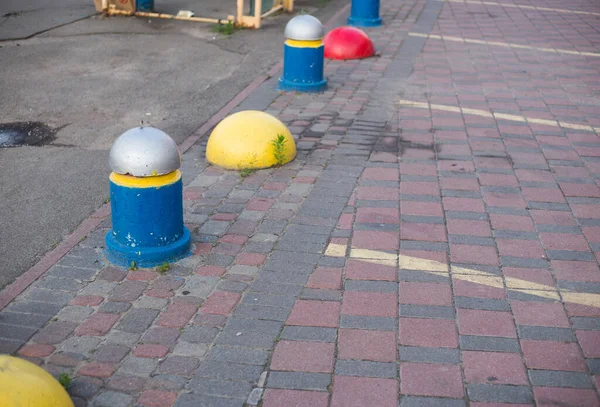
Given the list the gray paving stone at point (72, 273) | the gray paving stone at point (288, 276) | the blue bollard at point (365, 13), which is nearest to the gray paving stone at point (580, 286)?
the gray paving stone at point (288, 276)

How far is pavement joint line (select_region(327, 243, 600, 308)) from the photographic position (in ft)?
15.2

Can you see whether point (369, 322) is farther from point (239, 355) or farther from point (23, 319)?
point (23, 319)

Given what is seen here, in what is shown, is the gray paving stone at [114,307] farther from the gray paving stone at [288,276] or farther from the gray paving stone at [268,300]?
the gray paving stone at [288,276]

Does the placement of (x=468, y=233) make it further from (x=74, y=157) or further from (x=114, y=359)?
(x=74, y=157)

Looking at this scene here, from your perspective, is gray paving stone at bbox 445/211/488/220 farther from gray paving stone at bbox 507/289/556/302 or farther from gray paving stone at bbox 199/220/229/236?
gray paving stone at bbox 199/220/229/236

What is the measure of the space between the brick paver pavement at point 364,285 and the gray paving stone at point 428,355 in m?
0.01

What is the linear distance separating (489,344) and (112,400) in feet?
6.51

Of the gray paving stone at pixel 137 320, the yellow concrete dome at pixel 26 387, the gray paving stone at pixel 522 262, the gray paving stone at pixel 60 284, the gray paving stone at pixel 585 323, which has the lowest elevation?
the gray paving stone at pixel 60 284

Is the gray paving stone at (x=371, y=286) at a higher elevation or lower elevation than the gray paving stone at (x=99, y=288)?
higher

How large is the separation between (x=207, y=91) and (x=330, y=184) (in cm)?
344

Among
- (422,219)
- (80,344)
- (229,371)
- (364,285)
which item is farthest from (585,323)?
(80,344)

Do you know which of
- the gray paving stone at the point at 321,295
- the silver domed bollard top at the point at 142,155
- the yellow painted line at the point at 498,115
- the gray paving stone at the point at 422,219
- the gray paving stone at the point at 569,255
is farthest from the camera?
the yellow painted line at the point at 498,115

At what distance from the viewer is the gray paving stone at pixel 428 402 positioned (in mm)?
3594

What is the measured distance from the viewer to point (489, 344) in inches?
161
